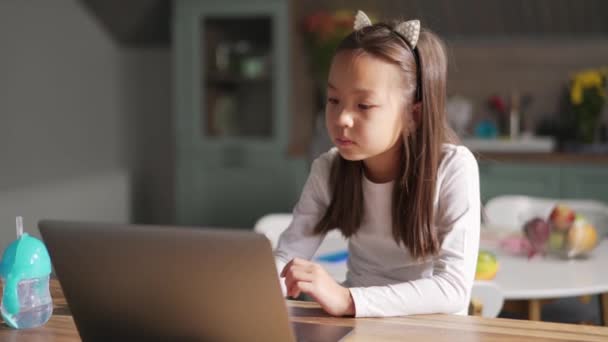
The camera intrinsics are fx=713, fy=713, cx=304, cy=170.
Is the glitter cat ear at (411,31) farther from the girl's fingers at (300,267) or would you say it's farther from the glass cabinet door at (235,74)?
the glass cabinet door at (235,74)

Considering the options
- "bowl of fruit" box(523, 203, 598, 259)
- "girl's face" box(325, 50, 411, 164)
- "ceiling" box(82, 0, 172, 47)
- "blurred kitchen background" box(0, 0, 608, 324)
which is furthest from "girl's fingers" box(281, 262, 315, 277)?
"ceiling" box(82, 0, 172, 47)

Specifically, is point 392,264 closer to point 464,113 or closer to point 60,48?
point 464,113

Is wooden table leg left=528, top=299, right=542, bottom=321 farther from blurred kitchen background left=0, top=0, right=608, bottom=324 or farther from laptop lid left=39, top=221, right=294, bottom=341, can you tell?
blurred kitchen background left=0, top=0, right=608, bottom=324

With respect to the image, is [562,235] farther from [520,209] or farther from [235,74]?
[235,74]

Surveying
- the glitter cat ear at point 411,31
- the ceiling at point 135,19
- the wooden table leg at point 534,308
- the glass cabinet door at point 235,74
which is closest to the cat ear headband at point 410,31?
the glitter cat ear at point 411,31

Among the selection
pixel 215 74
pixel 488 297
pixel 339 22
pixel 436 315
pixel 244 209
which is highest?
pixel 339 22

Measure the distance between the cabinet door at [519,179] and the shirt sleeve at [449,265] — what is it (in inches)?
110

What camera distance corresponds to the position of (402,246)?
4.25 feet

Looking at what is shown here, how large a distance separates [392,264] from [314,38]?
327cm

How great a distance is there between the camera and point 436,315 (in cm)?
107

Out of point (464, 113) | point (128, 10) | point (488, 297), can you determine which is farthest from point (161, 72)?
point (488, 297)

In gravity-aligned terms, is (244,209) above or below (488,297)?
below

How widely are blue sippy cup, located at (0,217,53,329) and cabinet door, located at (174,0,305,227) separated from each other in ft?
10.8

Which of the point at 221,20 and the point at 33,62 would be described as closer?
the point at 33,62
